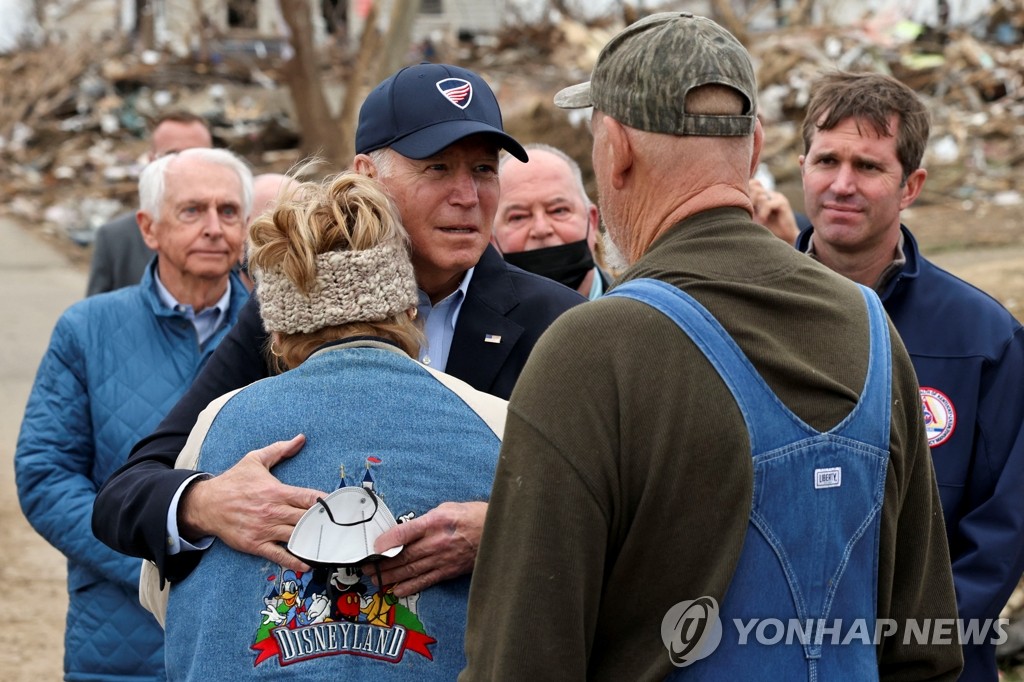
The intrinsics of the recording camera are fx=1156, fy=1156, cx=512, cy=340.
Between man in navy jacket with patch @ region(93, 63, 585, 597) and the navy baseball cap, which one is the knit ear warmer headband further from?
the navy baseball cap

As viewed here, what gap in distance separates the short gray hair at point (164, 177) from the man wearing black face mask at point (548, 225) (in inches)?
37.9

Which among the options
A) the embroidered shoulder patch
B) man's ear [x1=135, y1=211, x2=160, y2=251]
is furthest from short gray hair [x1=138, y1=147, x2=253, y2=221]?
the embroidered shoulder patch

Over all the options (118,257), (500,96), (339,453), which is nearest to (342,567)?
(339,453)

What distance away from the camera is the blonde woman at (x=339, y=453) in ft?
6.37

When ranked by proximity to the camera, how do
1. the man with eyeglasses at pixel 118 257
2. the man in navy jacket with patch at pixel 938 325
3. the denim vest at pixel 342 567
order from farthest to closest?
the man with eyeglasses at pixel 118 257 → the man in navy jacket with patch at pixel 938 325 → the denim vest at pixel 342 567

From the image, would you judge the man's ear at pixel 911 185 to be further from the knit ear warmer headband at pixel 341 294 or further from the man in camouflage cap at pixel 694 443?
the knit ear warmer headband at pixel 341 294

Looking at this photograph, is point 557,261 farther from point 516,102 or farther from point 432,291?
point 516,102

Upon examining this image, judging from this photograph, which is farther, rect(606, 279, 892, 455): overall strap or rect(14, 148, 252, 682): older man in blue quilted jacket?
rect(14, 148, 252, 682): older man in blue quilted jacket

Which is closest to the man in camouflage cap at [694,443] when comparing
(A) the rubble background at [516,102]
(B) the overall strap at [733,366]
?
(B) the overall strap at [733,366]

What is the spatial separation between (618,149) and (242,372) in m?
1.12

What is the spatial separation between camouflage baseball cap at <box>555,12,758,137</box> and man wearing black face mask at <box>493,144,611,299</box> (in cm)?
245

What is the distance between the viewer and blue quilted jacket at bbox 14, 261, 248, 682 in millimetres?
3596

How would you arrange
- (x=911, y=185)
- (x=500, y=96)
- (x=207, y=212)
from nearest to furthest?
1. (x=911, y=185)
2. (x=207, y=212)
3. (x=500, y=96)

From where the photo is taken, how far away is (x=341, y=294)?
2139 millimetres
